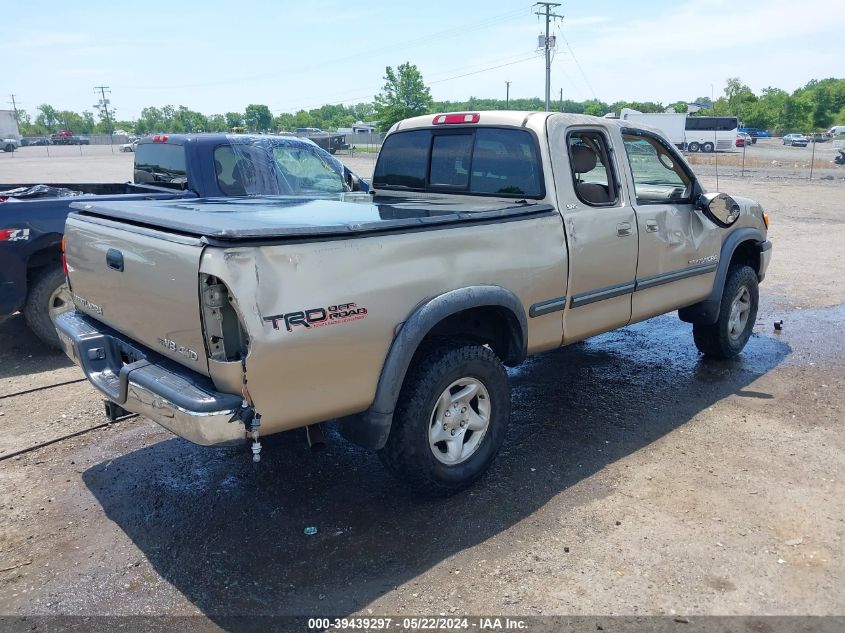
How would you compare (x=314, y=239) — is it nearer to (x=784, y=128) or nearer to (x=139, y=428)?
(x=139, y=428)

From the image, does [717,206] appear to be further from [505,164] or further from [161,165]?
[161,165]

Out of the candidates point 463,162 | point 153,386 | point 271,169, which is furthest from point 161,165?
point 153,386

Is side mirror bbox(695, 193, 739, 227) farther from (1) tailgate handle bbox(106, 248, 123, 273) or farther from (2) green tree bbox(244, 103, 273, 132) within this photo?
(2) green tree bbox(244, 103, 273, 132)

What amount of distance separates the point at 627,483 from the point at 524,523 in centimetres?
78

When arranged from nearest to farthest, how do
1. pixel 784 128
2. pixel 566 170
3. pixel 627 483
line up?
pixel 627 483, pixel 566 170, pixel 784 128

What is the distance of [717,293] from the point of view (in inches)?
218

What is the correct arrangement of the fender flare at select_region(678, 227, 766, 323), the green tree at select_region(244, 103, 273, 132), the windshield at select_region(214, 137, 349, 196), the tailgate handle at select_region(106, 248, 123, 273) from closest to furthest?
1. the tailgate handle at select_region(106, 248, 123, 273)
2. the fender flare at select_region(678, 227, 766, 323)
3. the windshield at select_region(214, 137, 349, 196)
4. the green tree at select_region(244, 103, 273, 132)

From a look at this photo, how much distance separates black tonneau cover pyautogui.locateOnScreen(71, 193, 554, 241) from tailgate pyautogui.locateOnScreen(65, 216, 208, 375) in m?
0.09

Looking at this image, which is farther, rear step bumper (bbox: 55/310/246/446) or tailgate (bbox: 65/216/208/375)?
tailgate (bbox: 65/216/208/375)

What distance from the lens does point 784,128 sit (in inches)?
3292

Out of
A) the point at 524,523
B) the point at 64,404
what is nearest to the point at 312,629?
the point at 524,523

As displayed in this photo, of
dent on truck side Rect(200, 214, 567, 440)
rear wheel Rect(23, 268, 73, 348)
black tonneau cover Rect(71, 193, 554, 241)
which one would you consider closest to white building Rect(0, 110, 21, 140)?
rear wheel Rect(23, 268, 73, 348)

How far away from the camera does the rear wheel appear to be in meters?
6.06

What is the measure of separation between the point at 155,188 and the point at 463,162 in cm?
368
